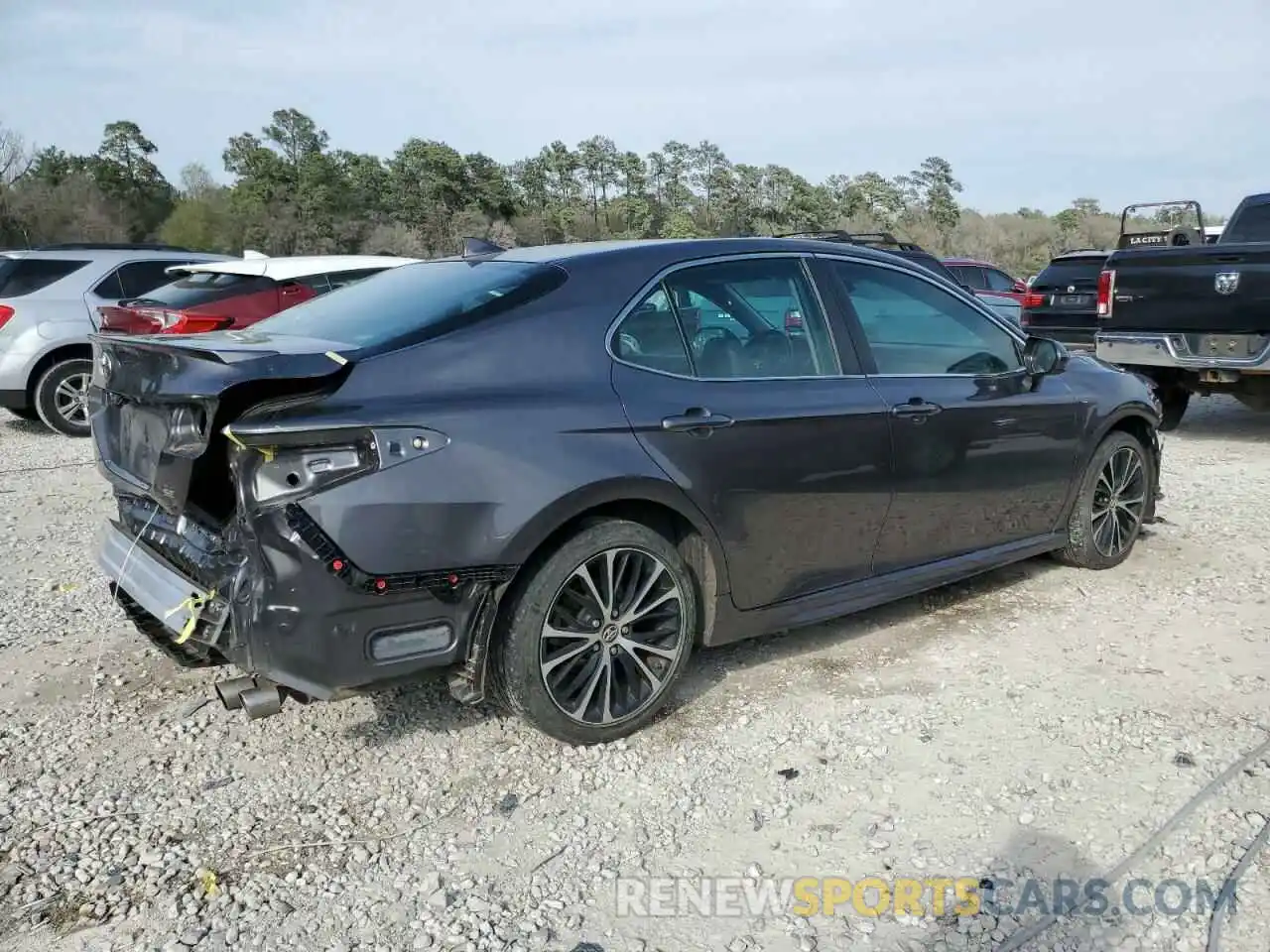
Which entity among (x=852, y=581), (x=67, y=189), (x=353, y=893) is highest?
(x=67, y=189)

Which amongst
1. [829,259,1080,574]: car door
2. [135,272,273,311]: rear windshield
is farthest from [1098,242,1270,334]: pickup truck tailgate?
[135,272,273,311]: rear windshield

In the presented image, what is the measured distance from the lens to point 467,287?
3.37m

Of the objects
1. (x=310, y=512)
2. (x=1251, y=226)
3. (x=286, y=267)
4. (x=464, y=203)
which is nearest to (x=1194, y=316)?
(x=1251, y=226)

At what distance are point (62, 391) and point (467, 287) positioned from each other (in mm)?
7324

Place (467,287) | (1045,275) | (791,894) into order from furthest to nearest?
(1045,275) → (467,287) → (791,894)

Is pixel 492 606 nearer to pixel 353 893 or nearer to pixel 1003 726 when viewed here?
pixel 353 893

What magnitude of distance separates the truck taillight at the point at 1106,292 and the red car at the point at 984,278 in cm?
761

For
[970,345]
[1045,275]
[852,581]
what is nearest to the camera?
[852,581]

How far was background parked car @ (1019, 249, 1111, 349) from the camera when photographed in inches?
474

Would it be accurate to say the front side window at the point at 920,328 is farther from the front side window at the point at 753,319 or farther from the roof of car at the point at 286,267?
the roof of car at the point at 286,267

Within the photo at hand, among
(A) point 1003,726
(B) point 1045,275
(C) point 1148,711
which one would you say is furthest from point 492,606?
(B) point 1045,275

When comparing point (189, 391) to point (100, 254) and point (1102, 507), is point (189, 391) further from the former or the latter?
point (100, 254)

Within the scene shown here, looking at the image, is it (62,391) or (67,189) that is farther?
(67,189)

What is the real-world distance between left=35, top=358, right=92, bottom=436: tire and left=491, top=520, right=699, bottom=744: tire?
7577 mm
